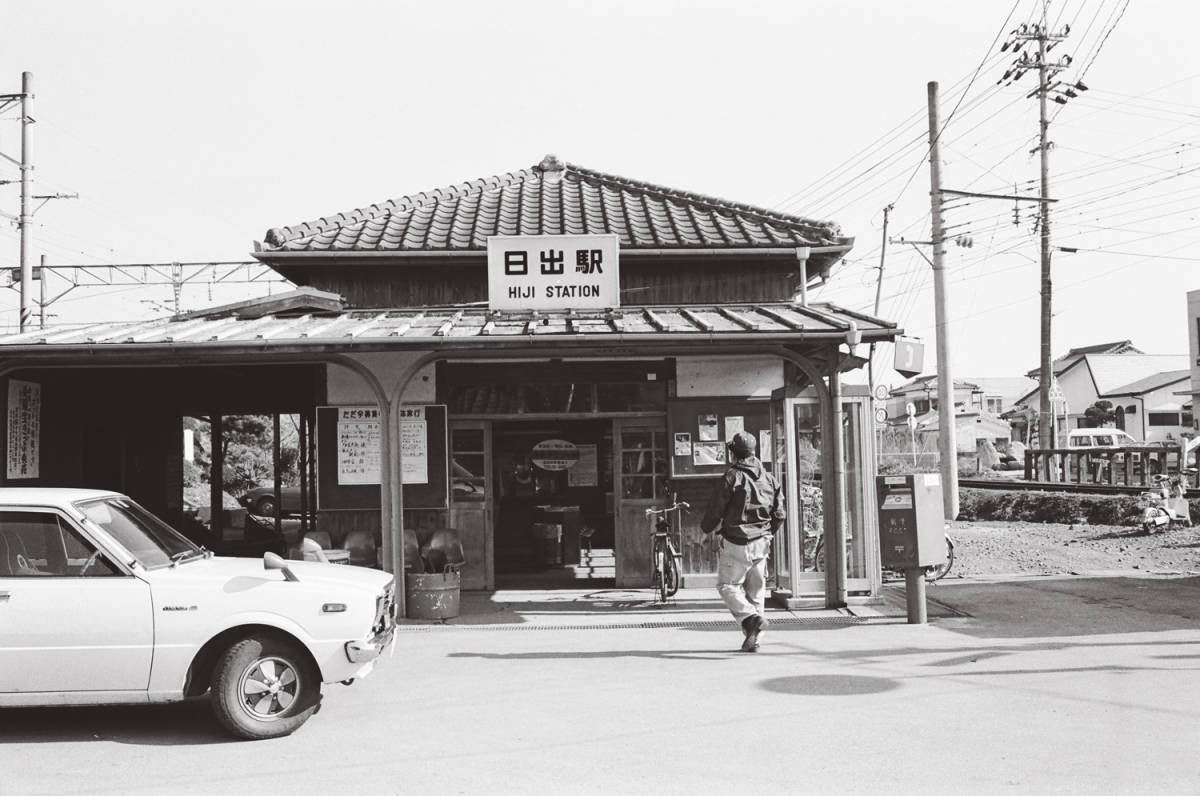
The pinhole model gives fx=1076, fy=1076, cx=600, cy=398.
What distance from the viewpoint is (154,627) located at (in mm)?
6316

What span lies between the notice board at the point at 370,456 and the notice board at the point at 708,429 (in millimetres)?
2736

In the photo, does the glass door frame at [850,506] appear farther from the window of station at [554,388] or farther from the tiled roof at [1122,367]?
the tiled roof at [1122,367]

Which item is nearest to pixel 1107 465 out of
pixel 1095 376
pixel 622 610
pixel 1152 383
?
pixel 622 610

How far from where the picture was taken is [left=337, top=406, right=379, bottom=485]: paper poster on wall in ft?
41.1

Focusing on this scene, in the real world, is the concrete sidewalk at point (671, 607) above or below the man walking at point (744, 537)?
below

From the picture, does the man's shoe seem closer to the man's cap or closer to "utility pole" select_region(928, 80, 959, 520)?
the man's cap

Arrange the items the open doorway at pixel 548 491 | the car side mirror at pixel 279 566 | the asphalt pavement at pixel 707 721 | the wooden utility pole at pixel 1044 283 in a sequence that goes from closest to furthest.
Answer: the asphalt pavement at pixel 707 721 < the car side mirror at pixel 279 566 < the open doorway at pixel 548 491 < the wooden utility pole at pixel 1044 283

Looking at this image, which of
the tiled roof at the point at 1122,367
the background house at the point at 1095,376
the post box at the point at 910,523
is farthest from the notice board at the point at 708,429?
the tiled roof at the point at 1122,367

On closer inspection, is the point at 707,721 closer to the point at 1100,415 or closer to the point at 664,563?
the point at 664,563

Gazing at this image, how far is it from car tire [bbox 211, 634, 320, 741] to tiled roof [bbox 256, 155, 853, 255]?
7.52 m

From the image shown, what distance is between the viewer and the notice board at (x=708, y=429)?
12.9m

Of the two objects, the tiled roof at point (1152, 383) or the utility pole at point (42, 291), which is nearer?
the utility pole at point (42, 291)

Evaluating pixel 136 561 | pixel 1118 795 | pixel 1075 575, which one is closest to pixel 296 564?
pixel 136 561

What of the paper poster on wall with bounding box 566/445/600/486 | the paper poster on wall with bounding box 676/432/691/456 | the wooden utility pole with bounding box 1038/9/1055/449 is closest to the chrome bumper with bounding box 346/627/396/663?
the paper poster on wall with bounding box 676/432/691/456
